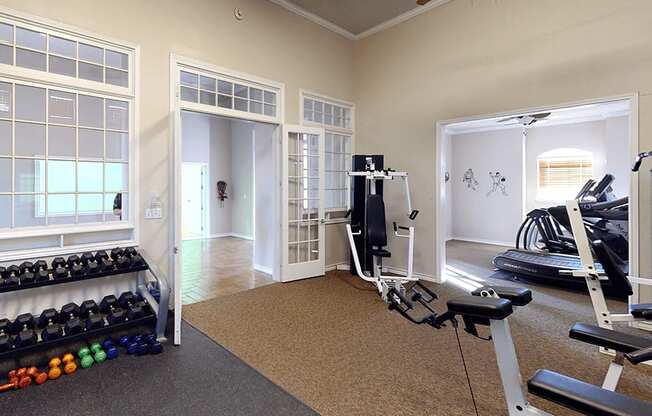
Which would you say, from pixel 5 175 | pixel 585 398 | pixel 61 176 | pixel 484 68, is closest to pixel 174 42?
pixel 61 176

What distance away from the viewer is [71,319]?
8.79 feet

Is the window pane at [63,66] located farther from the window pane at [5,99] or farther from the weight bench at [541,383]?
the weight bench at [541,383]

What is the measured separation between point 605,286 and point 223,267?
5.52 meters

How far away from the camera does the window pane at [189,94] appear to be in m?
3.87

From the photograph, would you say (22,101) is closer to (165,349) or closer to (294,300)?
(165,349)

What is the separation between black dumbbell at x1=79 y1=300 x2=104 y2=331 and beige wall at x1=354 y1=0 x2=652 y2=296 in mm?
4003

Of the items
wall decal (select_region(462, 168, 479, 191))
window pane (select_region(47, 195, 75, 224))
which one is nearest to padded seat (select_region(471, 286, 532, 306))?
window pane (select_region(47, 195, 75, 224))

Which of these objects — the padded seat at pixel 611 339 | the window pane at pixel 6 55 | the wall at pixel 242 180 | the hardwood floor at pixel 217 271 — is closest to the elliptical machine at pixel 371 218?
the hardwood floor at pixel 217 271

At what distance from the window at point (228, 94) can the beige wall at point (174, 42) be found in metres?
0.19

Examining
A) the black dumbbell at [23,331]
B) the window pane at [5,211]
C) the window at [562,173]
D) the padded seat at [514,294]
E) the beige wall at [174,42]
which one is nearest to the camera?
the padded seat at [514,294]

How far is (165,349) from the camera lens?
9.47 feet

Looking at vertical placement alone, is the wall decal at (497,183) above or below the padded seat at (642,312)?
above

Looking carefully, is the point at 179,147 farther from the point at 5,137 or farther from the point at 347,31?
the point at 347,31

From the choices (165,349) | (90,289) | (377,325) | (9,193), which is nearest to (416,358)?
(377,325)
